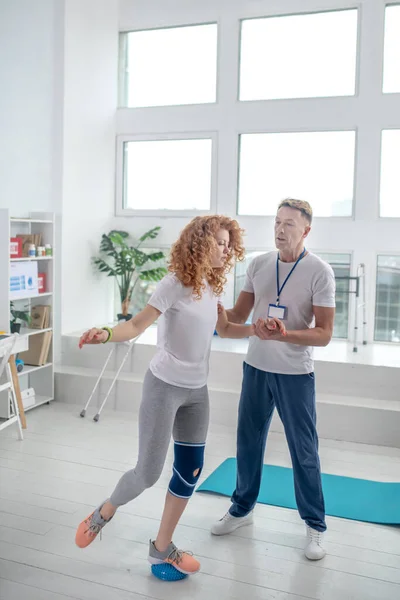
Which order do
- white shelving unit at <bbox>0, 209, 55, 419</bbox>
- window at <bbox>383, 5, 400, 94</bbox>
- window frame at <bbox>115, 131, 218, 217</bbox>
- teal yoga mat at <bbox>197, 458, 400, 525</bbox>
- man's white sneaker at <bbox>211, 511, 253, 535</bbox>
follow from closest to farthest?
1. man's white sneaker at <bbox>211, 511, 253, 535</bbox>
2. teal yoga mat at <bbox>197, 458, 400, 525</bbox>
3. white shelving unit at <bbox>0, 209, 55, 419</bbox>
4. window at <bbox>383, 5, 400, 94</bbox>
5. window frame at <bbox>115, 131, 218, 217</bbox>

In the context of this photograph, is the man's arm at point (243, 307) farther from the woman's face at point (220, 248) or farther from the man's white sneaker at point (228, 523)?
the man's white sneaker at point (228, 523)

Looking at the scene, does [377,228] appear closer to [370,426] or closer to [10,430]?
[370,426]

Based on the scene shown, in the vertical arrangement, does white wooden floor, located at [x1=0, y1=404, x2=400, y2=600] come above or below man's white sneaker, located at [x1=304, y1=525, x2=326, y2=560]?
below

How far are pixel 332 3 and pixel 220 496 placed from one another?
171 inches

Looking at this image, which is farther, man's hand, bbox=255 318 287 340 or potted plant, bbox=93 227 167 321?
potted plant, bbox=93 227 167 321

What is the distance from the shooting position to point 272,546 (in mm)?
2779

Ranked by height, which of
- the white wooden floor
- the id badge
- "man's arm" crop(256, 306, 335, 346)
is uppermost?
the id badge

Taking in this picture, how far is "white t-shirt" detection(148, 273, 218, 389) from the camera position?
2297mm

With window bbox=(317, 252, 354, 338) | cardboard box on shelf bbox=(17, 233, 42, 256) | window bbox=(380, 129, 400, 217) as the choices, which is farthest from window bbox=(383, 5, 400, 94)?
cardboard box on shelf bbox=(17, 233, 42, 256)

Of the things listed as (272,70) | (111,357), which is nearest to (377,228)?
(272,70)

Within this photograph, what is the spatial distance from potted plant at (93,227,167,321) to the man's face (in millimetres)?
3026

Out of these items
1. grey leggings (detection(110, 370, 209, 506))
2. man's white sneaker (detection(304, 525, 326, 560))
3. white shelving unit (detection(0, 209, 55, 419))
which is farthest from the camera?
white shelving unit (detection(0, 209, 55, 419))

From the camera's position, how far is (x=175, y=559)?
2473 mm

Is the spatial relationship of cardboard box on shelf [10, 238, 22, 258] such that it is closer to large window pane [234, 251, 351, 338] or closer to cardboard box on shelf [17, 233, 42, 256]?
cardboard box on shelf [17, 233, 42, 256]
